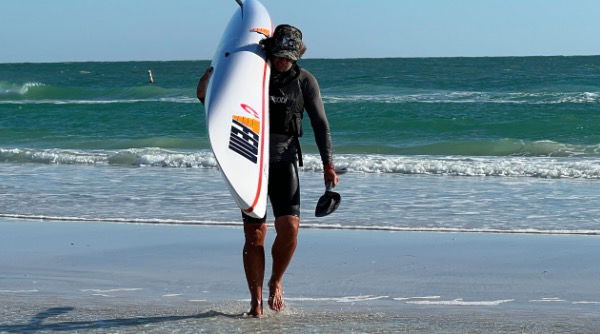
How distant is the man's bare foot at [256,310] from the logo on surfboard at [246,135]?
0.69 metres

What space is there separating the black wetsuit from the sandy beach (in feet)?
1.92

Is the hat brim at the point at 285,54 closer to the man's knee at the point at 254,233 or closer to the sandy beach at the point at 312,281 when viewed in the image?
the man's knee at the point at 254,233

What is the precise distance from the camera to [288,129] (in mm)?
5129

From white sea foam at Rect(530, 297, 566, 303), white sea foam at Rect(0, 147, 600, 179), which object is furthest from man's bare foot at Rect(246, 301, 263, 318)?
white sea foam at Rect(0, 147, 600, 179)

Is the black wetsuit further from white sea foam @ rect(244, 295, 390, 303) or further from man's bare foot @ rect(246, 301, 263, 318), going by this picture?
white sea foam @ rect(244, 295, 390, 303)

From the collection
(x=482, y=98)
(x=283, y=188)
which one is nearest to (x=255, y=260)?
(x=283, y=188)

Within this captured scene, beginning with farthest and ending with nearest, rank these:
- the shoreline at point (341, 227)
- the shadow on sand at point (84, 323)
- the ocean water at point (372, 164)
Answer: the ocean water at point (372, 164), the shoreline at point (341, 227), the shadow on sand at point (84, 323)

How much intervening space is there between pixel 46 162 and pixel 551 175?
8.01 metres

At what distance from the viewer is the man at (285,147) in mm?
5086

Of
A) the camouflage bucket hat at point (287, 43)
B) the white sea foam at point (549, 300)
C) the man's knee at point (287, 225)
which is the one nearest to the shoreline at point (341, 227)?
the white sea foam at point (549, 300)

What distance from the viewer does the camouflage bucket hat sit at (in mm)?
5078

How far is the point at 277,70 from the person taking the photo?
519 cm

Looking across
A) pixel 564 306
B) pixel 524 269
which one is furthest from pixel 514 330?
pixel 524 269

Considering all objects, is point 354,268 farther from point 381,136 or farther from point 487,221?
point 381,136
